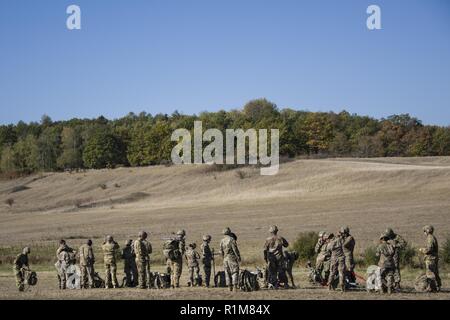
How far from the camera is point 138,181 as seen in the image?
94.5 meters

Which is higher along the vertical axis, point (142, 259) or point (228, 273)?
point (142, 259)

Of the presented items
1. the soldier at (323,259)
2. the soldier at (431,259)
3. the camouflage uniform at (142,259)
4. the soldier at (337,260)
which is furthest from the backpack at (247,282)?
the soldier at (431,259)

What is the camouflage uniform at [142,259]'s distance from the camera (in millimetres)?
22016

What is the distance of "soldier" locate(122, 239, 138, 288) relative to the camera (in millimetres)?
23141

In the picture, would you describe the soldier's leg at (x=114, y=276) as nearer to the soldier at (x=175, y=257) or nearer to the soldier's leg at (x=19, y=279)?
the soldier at (x=175, y=257)

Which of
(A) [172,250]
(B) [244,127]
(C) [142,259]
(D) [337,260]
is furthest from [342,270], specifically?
(B) [244,127]

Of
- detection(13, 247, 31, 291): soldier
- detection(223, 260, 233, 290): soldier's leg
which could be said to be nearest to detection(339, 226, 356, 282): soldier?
detection(223, 260, 233, 290): soldier's leg

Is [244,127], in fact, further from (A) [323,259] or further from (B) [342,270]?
(B) [342,270]

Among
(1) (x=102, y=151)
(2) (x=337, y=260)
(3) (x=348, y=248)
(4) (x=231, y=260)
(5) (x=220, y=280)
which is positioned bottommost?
(5) (x=220, y=280)

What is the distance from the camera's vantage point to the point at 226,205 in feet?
219

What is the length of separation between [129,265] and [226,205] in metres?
43.7
